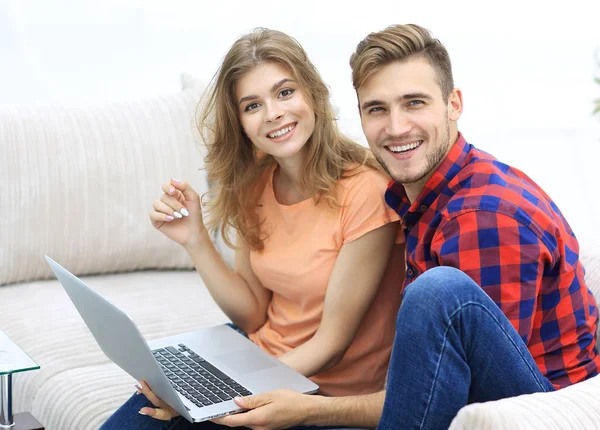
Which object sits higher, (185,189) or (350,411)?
(185,189)

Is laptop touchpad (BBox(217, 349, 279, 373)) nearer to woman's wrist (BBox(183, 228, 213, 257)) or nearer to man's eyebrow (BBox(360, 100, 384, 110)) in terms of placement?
woman's wrist (BBox(183, 228, 213, 257))

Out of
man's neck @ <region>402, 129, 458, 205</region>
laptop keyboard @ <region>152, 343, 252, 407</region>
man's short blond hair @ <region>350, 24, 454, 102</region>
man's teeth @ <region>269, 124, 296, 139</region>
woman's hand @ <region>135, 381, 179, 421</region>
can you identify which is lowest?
woman's hand @ <region>135, 381, 179, 421</region>

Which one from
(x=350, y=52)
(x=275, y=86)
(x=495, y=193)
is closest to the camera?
(x=495, y=193)

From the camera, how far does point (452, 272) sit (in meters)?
1.19

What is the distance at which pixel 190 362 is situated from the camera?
62.2 inches

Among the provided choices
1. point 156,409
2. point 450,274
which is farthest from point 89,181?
point 450,274

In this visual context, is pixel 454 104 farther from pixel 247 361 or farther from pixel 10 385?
pixel 10 385

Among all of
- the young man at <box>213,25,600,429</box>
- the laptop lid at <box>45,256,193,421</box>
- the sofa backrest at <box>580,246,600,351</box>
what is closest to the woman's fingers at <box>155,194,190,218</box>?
the laptop lid at <box>45,256,193,421</box>

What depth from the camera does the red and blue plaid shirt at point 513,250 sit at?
1231 millimetres

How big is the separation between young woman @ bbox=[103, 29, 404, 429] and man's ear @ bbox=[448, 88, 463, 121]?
0.22 meters

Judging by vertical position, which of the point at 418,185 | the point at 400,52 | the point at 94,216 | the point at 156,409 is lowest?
the point at 156,409

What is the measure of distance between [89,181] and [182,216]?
64cm

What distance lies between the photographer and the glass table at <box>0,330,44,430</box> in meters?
1.45

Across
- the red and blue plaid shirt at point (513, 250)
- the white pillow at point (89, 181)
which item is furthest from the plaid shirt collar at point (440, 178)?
the white pillow at point (89, 181)
